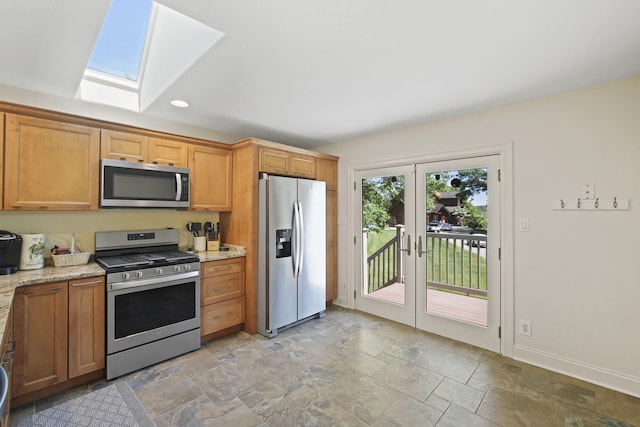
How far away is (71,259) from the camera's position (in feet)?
8.23

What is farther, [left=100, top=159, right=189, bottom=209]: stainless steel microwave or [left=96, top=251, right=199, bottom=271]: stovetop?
[left=100, top=159, right=189, bottom=209]: stainless steel microwave

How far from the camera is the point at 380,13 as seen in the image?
60.0 inches

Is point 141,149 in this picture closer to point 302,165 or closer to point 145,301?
point 145,301

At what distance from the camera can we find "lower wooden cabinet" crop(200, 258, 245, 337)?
9.75ft

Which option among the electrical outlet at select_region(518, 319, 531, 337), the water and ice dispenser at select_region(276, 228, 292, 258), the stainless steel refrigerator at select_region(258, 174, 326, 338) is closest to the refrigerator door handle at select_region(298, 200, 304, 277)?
the stainless steel refrigerator at select_region(258, 174, 326, 338)

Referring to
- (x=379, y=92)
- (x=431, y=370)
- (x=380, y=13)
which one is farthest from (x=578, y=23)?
(x=431, y=370)

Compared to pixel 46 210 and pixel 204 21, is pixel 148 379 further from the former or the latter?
pixel 204 21

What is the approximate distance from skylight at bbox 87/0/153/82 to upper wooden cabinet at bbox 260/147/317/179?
4.56 ft

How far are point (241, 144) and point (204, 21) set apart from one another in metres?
1.78

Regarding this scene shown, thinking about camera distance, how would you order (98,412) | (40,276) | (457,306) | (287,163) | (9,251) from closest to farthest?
(98,412), (40,276), (9,251), (457,306), (287,163)

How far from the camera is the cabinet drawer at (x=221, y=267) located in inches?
117

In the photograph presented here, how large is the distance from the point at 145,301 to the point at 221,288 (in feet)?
2.42

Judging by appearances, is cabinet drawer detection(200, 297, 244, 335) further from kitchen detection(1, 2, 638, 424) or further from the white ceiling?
the white ceiling

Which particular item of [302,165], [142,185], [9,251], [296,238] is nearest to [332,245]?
[296,238]
